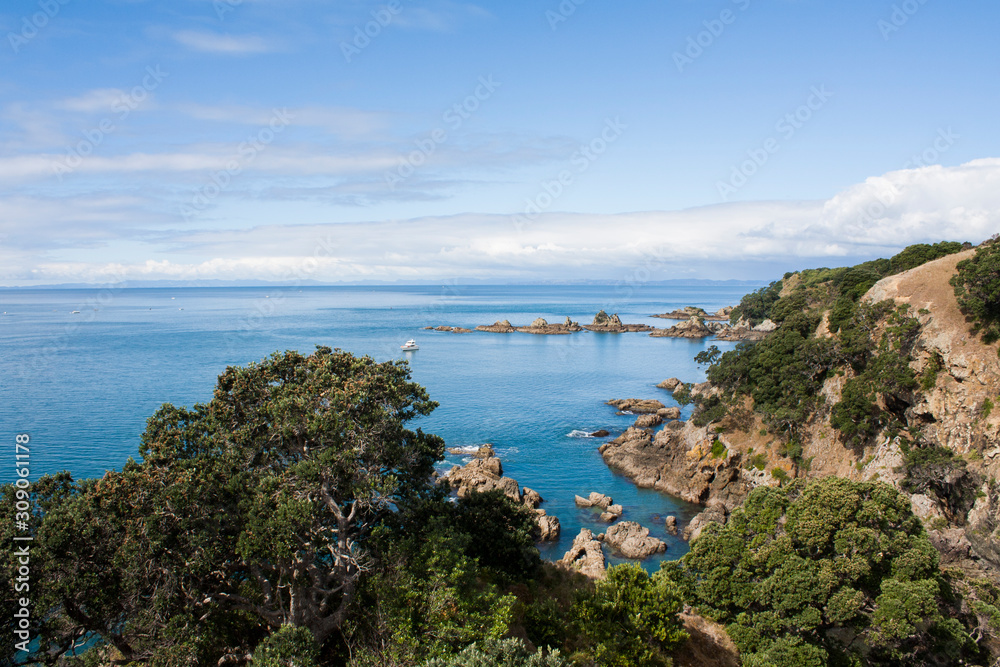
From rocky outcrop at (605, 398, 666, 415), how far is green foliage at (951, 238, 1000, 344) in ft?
134

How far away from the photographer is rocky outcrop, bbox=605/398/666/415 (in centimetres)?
7900

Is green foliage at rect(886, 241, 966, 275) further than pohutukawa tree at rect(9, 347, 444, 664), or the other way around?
green foliage at rect(886, 241, 966, 275)

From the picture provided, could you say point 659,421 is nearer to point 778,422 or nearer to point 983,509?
point 778,422

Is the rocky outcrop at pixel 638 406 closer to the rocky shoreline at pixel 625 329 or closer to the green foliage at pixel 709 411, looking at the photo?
the green foliage at pixel 709 411

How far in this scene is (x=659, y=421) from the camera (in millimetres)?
73062

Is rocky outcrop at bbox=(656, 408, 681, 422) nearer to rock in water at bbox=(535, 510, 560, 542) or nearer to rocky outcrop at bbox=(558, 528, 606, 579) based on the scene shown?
rock in water at bbox=(535, 510, 560, 542)

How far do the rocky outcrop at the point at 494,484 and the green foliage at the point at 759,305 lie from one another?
101224mm

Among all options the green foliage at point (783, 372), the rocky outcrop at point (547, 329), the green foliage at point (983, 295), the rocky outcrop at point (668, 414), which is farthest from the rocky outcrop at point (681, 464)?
the rocky outcrop at point (547, 329)

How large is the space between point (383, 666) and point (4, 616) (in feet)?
34.9

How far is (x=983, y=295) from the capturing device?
40.2m

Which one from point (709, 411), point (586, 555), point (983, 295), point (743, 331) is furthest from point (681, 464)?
point (743, 331)

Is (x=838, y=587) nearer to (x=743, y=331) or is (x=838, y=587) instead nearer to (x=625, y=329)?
(x=743, y=331)

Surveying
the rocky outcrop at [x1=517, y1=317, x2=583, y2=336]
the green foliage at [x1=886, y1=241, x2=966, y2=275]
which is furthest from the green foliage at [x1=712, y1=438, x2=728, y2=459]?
the rocky outcrop at [x1=517, y1=317, x2=583, y2=336]

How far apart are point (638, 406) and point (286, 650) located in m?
68.7
